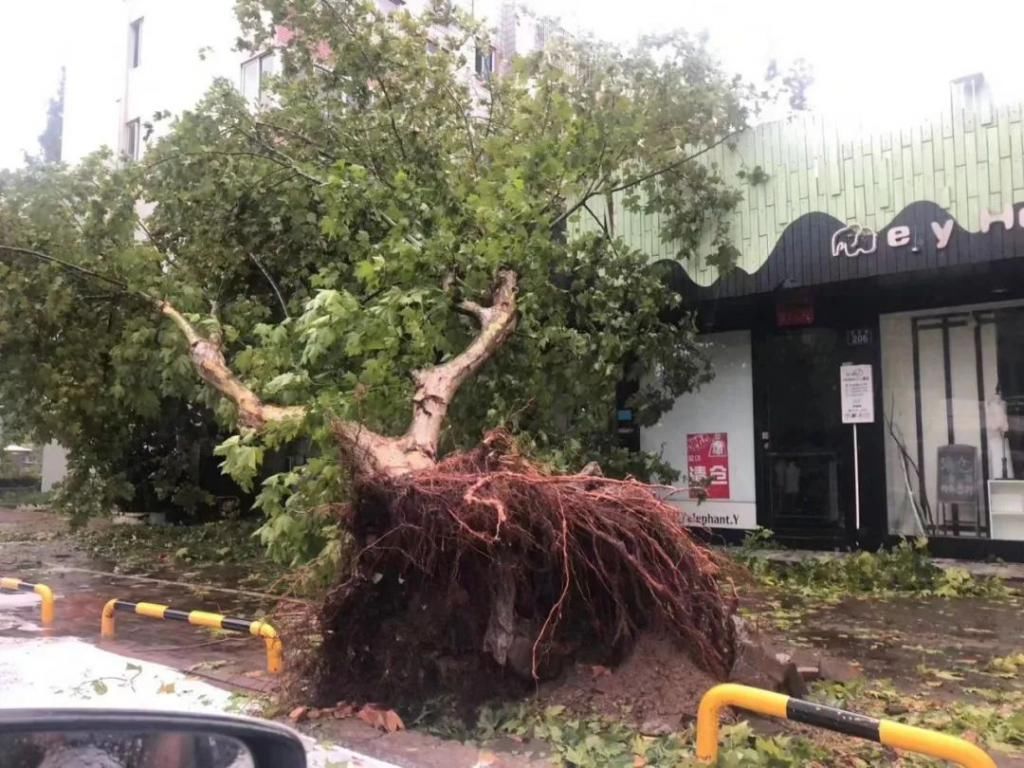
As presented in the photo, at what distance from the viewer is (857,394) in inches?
445

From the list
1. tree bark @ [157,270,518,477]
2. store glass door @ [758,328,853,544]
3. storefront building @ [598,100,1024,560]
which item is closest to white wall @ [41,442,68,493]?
tree bark @ [157,270,518,477]

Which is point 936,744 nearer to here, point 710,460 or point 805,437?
point 805,437

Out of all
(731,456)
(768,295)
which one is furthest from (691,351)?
(731,456)

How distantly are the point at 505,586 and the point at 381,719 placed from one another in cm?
103

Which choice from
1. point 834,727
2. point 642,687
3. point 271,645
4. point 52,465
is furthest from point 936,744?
point 52,465

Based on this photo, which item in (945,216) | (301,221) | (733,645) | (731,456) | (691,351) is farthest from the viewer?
(731,456)

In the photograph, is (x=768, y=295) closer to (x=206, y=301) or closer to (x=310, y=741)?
(x=206, y=301)

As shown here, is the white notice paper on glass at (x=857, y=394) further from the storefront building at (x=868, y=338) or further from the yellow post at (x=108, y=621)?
the yellow post at (x=108, y=621)

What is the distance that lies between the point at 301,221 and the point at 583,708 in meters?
7.11

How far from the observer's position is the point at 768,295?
10.9 m

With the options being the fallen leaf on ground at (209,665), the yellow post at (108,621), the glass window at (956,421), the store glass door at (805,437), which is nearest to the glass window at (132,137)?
the store glass door at (805,437)

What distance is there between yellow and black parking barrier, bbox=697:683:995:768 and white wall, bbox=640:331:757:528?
26.3 feet

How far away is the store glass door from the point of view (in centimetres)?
1143

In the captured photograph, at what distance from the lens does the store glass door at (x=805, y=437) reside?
37.5ft
